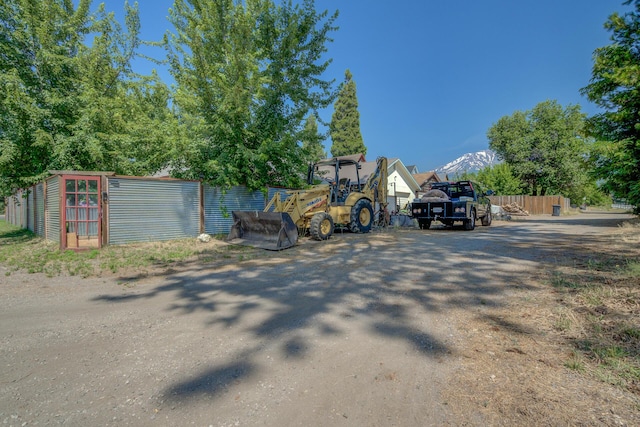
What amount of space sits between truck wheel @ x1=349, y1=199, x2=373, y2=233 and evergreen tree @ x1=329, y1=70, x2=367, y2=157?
84.6 feet

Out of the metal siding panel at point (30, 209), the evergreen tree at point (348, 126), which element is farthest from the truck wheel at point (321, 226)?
the evergreen tree at point (348, 126)

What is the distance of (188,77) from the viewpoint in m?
12.0

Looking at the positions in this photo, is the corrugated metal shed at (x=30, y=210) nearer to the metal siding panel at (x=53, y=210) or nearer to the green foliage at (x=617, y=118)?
the metal siding panel at (x=53, y=210)

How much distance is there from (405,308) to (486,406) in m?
2.04

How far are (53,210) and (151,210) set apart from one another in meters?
3.31

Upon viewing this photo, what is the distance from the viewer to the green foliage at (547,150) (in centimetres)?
3416

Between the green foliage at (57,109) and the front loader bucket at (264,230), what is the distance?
4.02 meters

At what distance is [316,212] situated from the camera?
11.6 m

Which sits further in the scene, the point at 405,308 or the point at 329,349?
the point at 405,308

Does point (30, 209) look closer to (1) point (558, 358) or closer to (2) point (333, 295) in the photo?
(2) point (333, 295)

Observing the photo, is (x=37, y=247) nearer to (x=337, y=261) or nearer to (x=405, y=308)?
(x=337, y=261)

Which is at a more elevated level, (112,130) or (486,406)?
(112,130)

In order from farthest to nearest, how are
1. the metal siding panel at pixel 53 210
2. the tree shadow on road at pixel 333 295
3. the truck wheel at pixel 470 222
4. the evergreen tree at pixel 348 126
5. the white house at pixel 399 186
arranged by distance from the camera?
the evergreen tree at pixel 348 126 < the white house at pixel 399 186 < the truck wheel at pixel 470 222 < the metal siding panel at pixel 53 210 < the tree shadow on road at pixel 333 295

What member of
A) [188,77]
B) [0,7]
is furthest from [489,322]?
[0,7]
